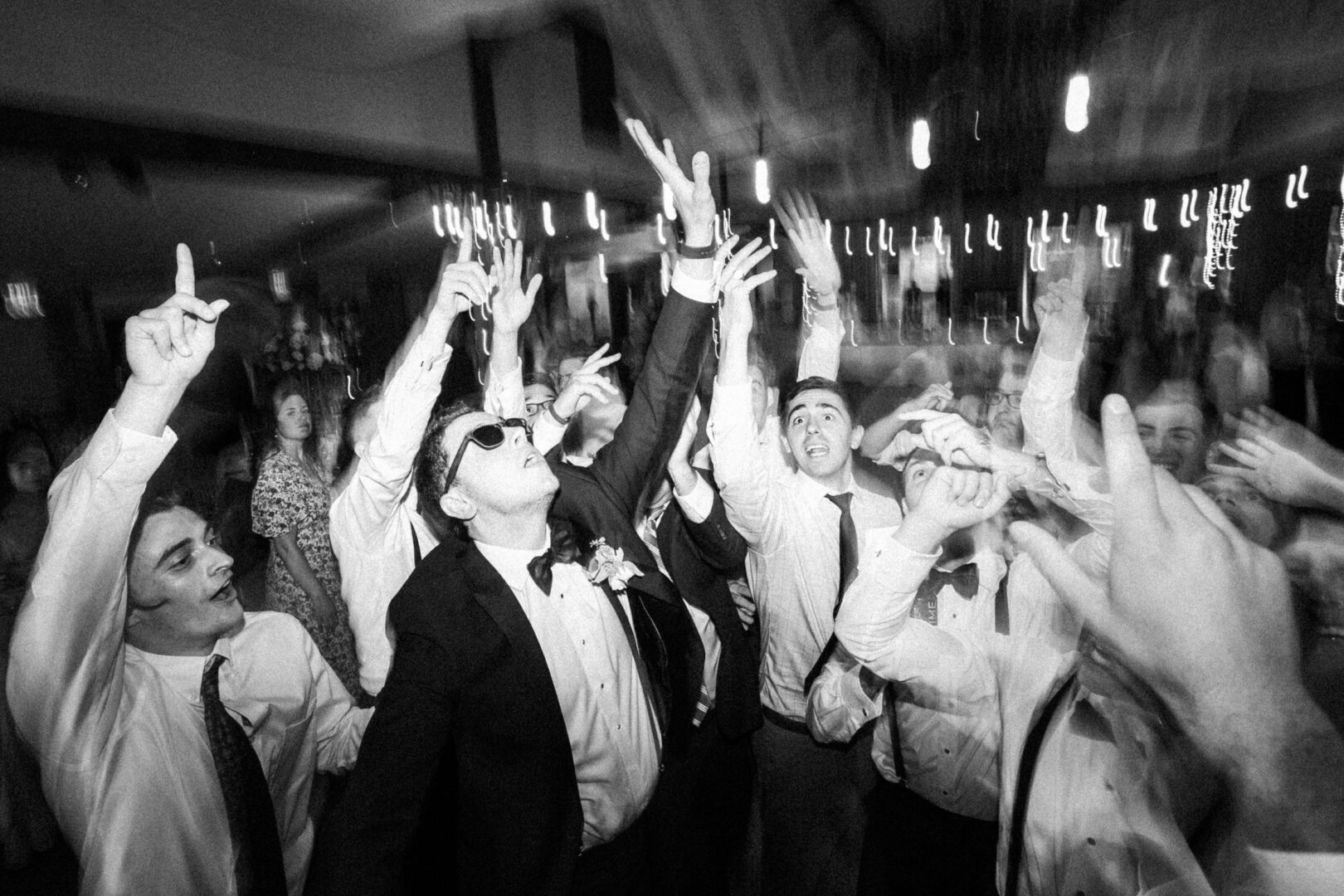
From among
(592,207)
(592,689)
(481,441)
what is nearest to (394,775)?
(592,689)

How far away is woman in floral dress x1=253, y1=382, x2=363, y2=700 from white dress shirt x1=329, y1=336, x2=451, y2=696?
3 cm

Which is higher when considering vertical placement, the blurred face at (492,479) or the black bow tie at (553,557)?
the blurred face at (492,479)

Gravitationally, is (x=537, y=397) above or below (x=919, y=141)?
below

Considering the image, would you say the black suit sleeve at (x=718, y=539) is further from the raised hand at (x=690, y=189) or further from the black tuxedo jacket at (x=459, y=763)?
the raised hand at (x=690, y=189)

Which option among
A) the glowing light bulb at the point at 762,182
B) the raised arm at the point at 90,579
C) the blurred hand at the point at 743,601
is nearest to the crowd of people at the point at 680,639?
the raised arm at the point at 90,579

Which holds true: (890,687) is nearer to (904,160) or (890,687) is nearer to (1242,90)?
(904,160)

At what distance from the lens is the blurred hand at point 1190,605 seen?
87cm

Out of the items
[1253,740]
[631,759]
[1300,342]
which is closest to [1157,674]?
[1253,740]

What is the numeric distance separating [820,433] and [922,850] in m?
1.19

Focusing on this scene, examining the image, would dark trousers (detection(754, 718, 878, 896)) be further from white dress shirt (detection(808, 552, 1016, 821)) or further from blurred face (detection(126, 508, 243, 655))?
blurred face (detection(126, 508, 243, 655))

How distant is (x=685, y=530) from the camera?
73.5 inches

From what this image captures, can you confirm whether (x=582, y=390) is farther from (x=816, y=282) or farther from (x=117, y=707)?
(x=117, y=707)

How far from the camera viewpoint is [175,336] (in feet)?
3.72

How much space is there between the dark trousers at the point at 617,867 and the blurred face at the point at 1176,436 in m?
1.61
